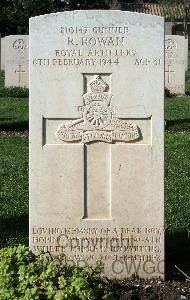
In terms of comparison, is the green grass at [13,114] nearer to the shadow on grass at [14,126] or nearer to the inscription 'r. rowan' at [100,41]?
the shadow on grass at [14,126]

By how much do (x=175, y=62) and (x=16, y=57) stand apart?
4190mm

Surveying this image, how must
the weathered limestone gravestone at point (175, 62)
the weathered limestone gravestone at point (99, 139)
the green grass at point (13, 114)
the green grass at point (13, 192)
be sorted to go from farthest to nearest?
the weathered limestone gravestone at point (175, 62) < the green grass at point (13, 114) < the green grass at point (13, 192) < the weathered limestone gravestone at point (99, 139)

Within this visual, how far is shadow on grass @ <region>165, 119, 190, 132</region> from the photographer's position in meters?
12.9

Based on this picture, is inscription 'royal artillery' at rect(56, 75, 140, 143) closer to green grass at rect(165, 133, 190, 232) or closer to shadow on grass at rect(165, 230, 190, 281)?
shadow on grass at rect(165, 230, 190, 281)

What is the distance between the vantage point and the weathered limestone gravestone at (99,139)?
15.7 feet

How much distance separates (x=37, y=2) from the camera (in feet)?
109

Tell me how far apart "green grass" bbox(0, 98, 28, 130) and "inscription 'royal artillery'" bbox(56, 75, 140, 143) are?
316 inches

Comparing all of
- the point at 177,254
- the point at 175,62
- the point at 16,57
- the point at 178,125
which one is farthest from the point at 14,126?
the point at 177,254

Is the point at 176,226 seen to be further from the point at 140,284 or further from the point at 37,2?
the point at 37,2

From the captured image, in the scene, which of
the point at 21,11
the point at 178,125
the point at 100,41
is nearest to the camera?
the point at 100,41

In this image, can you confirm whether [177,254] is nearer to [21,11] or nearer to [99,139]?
[99,139]

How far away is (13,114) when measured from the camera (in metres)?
14.8

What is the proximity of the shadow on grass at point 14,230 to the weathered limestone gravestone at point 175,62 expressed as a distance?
486 inches

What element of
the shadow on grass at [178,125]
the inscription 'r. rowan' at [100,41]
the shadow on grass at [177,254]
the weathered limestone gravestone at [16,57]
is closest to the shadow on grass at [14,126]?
the shadow on grass at [178,125]
